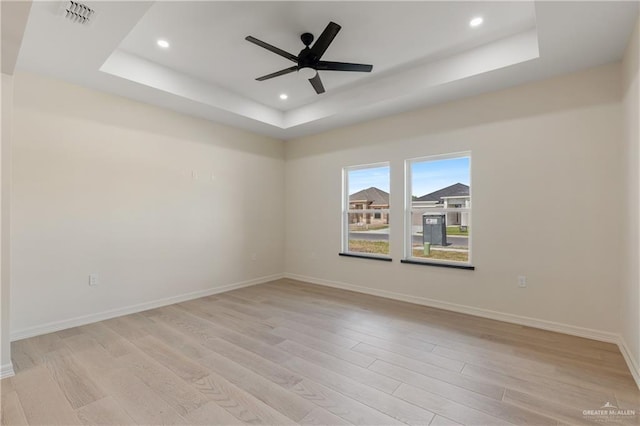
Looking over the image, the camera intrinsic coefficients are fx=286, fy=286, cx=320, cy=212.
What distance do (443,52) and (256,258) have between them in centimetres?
433

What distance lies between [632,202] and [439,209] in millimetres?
1920

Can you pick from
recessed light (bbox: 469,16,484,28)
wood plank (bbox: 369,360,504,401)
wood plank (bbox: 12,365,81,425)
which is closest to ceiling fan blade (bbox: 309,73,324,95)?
recessed light (bbox: 469,16,484,28)

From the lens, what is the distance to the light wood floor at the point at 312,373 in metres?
1.86

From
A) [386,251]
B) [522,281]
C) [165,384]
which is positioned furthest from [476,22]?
[165,384]

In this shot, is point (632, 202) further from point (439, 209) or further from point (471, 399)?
point (471, 399)

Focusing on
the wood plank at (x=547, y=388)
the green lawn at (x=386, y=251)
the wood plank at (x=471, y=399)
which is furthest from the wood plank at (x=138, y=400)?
the green lawn at (x=386, y=251)

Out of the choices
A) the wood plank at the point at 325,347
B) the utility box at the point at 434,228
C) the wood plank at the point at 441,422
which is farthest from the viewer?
the utility box at the point at 434,228

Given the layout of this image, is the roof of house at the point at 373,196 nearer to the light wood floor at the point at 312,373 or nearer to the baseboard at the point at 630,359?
the light wood floor at the point at 312,373

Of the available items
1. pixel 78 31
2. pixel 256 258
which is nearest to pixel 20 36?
pixel 78 31

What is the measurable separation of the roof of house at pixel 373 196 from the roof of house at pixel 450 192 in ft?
2.02

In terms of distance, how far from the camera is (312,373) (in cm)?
234

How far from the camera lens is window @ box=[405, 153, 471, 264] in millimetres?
3939

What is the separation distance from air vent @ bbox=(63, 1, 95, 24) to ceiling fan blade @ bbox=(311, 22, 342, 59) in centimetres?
181

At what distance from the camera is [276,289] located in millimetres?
4980
